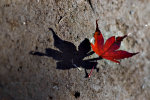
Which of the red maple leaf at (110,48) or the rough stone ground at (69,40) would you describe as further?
the rough stone ground at (69,40)

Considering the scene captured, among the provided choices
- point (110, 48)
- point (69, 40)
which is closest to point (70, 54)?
point (69, 40)

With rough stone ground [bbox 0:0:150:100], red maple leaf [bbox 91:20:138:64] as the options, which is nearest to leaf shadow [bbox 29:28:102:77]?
rough stone ground [bbox 0:0:150:100]

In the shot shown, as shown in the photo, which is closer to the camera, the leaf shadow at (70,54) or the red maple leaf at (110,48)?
the red maple leaf at (110,48)

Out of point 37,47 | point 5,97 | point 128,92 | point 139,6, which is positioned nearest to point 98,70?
point 128,92

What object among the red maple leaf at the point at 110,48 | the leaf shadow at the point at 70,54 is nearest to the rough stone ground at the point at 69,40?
the leaf shadow at the point at 70,54

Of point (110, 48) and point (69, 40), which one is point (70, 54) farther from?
point (110, 48)

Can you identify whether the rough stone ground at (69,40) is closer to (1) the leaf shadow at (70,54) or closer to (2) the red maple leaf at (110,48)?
(1) the leaf shadow at (70,54)

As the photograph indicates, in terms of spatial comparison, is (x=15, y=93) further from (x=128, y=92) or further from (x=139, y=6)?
(x=139, y=6)

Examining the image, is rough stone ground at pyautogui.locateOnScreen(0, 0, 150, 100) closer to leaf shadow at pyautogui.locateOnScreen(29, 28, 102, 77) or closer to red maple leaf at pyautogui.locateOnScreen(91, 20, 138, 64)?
leaf shadow at pyautogui.locateOnScreen(29, 28, 102, 77)
